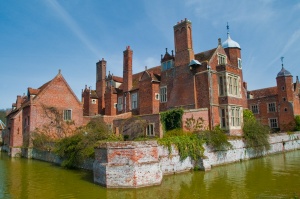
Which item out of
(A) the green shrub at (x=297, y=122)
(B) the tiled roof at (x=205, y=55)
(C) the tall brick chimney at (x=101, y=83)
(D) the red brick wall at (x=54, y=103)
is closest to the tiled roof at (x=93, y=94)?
(C) the tall brick chimney at (x=101, y=83)

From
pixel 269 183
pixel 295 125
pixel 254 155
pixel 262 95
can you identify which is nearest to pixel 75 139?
pixel 269 183

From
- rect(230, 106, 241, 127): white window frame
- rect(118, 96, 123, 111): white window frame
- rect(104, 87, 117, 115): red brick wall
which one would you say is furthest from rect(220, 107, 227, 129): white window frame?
rect(104, 87, 117, 115): red brick wall

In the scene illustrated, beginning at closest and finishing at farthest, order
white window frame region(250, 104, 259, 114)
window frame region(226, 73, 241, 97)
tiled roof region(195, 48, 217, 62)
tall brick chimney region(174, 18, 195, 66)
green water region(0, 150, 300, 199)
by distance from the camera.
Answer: green water region(0, 150, 300, 199), window frame region(226, 73, 241, 97), tiled roof region(195, 48, 217, 62), tall brick chimney region(174, 18, 195, 66), white window frame region(250, 104, 259, 114)

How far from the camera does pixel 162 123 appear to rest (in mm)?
23188

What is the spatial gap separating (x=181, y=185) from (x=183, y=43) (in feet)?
55.1

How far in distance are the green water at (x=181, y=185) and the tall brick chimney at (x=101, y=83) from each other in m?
20.9

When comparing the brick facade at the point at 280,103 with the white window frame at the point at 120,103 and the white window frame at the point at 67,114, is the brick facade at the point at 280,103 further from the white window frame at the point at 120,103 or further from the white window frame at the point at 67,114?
the white window frame at the point at 67,114

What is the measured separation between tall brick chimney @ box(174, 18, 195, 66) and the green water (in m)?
12.2

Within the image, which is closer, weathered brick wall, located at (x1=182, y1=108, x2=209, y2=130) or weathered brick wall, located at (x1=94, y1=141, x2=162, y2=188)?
weathered brick wall, located at (x1=94, y1=141, x2=162, y2=188)

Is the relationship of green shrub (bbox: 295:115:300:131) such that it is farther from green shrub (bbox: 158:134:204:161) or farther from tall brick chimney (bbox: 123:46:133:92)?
green shrub (bbox: 158:134:204:161)

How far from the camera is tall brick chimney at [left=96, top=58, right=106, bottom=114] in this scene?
1554 inches

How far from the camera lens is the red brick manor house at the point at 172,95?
24188 millimetres

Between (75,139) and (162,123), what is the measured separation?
7.95m

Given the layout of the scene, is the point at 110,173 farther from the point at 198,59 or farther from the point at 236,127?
the point at 198,59
